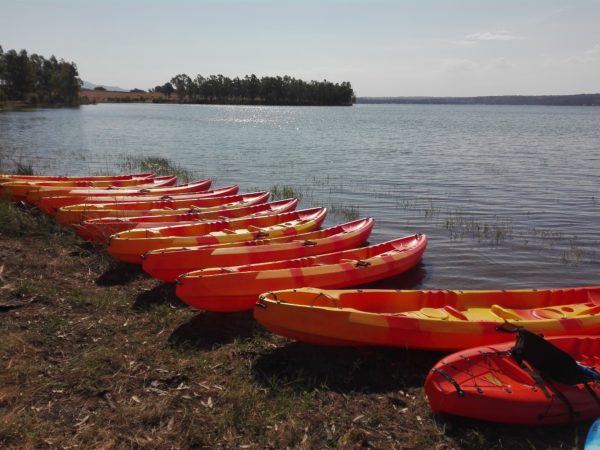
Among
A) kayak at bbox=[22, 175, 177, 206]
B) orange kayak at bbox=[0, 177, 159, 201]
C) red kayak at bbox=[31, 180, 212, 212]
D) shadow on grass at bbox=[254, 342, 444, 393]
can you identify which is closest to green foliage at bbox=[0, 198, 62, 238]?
red kayak at bbox=[31, 180, 212, 212]

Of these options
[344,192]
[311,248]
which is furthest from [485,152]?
[311,248]

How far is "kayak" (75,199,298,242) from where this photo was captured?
8344 millimetres

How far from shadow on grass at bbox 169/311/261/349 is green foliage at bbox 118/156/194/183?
39.5ft

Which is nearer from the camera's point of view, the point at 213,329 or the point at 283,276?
the point at 213,329

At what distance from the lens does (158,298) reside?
21.9 ft

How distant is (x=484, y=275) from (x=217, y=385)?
639 centimetres

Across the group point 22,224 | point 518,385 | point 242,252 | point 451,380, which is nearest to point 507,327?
point 518,385

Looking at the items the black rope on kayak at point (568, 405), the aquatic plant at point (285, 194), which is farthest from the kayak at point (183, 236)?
the black rope on kayak at point (568, 405)

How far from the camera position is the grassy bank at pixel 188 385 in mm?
3848

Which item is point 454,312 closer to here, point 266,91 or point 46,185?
point 46,185

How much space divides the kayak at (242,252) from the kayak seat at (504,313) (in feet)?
10.1

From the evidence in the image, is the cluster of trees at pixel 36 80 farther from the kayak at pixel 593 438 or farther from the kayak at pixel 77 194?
the kayak at pixel 593 438

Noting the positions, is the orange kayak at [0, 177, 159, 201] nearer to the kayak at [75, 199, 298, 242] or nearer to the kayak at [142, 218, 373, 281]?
the kayak at [75, 199, 298, 242]

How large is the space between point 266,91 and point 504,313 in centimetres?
12092
